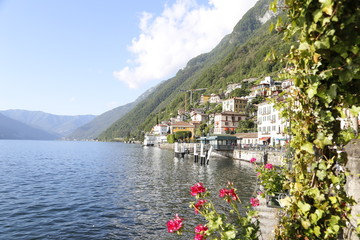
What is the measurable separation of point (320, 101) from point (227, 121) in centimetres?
10111

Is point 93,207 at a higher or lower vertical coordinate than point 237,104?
lower

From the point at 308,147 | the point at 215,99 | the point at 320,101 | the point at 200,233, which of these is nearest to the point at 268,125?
the point at 200,233

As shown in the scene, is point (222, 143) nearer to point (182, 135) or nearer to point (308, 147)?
point (182, 135)

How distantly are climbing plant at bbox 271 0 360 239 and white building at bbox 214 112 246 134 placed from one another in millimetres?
98931

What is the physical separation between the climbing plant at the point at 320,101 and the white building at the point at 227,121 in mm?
98931

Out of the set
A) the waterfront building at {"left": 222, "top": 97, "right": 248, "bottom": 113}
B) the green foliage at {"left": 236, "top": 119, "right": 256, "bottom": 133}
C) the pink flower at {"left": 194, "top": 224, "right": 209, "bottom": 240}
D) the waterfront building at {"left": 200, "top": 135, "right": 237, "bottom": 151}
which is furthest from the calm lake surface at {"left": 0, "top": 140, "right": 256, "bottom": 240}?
the waterfront building at {"left": 222, "top": 97, "right": 248, "bottom": 113}

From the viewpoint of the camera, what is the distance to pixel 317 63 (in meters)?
2.71

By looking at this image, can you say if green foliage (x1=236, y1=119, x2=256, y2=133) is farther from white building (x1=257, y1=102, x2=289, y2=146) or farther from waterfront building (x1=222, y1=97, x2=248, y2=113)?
waterfront building (x1=222, y1=97, x2=248, y2=113)

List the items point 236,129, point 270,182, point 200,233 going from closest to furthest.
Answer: point 200,233 < point 270,182 < point 236,129

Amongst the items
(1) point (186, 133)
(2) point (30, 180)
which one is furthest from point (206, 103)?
(2) point (30, 180)

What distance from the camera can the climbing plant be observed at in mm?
2551

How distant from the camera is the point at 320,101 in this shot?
282 centimetres

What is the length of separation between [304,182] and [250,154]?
5722cm

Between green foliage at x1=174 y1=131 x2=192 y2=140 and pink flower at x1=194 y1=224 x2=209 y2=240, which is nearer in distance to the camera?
pink flower at x1=194 y1=224 x2=209 y2=240
